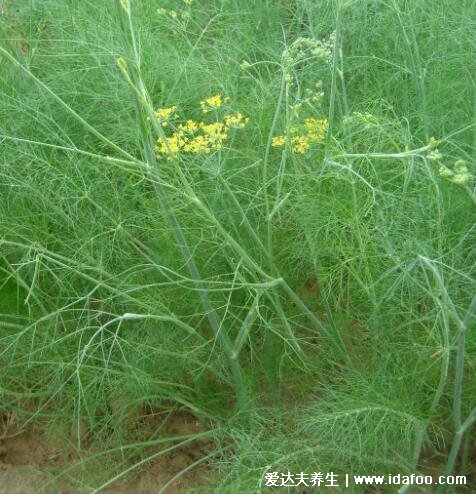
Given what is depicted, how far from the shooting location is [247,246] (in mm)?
2727

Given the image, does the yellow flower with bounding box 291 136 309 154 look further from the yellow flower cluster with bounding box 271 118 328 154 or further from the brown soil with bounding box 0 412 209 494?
the brown soil with bounding box 0 412 209 494

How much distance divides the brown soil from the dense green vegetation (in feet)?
0.14

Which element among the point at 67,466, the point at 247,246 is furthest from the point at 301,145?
the point at 67,466

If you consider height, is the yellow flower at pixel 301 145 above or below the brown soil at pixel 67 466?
above

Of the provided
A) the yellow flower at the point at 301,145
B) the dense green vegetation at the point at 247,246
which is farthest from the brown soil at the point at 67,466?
the yellow flower at the point at 301,145

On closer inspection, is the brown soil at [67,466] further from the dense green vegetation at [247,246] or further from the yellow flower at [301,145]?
the yellow flower at [301,145]

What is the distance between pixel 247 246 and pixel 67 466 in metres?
0.97

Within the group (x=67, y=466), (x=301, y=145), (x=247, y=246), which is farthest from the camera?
(x=67, y=466)

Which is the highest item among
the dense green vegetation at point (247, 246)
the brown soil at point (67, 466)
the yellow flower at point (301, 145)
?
the yellow flower at point (301, 145)

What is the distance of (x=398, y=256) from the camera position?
2.31 metres

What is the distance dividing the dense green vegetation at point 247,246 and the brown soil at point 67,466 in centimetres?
4

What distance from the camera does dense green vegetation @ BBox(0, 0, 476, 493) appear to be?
2318 mm

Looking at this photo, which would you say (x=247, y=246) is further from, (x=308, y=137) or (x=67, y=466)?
(x=67, y=466)

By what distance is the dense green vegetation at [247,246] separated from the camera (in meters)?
2.32
